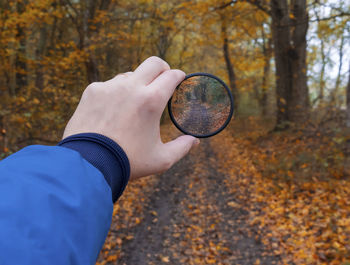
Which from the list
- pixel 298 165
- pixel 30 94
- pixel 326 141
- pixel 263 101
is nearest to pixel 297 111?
pixel 326 141

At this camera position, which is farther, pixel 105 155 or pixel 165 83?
pixel 165 83

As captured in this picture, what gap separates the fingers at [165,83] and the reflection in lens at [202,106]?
0.39 metres

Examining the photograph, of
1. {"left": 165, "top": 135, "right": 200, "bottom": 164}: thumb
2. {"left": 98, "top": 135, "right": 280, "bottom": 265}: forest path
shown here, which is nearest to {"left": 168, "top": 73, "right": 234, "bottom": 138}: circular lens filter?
{"left": 165, "top": 135, "right": 200, "bottom": 164}: thumb

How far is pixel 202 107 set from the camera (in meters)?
1.98

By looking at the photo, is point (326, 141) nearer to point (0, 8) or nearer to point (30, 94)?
point (30, 94)

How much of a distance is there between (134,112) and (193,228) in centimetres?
568

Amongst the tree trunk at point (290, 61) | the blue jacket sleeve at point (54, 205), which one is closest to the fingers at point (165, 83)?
the blue jacket sleeve at point (54, 205)

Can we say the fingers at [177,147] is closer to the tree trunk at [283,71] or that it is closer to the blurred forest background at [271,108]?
the blurred forest background at [271,108]

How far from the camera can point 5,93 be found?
8.18 metres

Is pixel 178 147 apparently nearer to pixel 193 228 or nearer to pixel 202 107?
pixel 202 107

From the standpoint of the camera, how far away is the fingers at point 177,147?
61.6 inches

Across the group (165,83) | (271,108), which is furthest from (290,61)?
(165,83)

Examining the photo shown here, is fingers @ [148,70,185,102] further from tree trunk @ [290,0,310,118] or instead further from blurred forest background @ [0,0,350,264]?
tree trunk @ [290,0,310,118]

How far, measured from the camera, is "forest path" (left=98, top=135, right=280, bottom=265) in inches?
210
